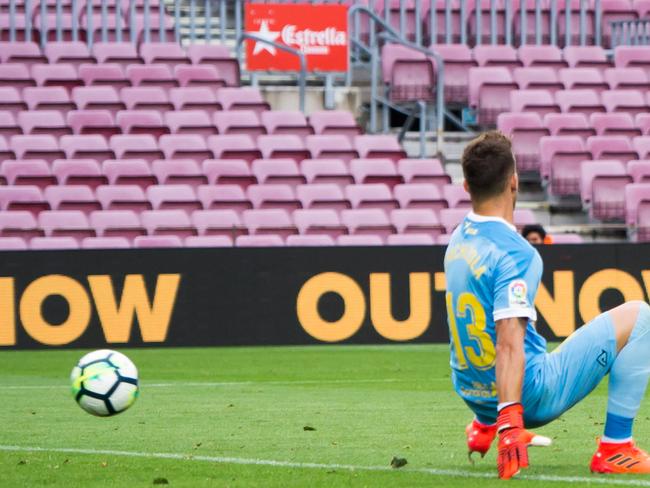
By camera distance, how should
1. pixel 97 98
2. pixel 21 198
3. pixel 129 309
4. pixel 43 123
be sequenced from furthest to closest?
pixel 97 98
pixel 43 123
pixel 21 198
pixel 129 309

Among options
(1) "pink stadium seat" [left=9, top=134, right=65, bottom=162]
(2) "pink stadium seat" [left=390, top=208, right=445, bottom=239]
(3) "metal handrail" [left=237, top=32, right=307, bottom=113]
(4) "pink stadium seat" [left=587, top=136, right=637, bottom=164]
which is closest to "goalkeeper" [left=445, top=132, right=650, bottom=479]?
(2) "pink stadium seat" [left=390, top=208, right=445, bottom=239]

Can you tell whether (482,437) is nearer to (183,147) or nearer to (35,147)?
(183,147)

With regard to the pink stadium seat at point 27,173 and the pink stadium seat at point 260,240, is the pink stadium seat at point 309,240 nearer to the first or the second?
the pink stadium seat at point 260,240

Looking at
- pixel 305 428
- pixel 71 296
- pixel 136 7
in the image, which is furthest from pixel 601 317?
pixel 136 7

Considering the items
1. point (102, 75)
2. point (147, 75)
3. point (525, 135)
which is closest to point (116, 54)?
point (102, 75)

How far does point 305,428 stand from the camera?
842cm

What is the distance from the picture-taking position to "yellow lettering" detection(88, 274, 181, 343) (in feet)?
52.3

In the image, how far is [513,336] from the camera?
19.1ft

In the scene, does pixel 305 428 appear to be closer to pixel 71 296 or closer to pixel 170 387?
pixel 170 387

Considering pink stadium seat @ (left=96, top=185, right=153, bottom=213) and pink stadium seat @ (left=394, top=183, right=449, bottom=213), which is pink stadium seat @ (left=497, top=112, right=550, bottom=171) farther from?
pink stadium seat @ (left=96, top=185, right=153, bottom=213)

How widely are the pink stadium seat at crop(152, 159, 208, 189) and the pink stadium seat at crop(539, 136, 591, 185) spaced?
4.73 m

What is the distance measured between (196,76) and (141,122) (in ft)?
4.90

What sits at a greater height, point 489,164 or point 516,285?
point 489,164

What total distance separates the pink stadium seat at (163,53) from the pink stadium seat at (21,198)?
362cm
